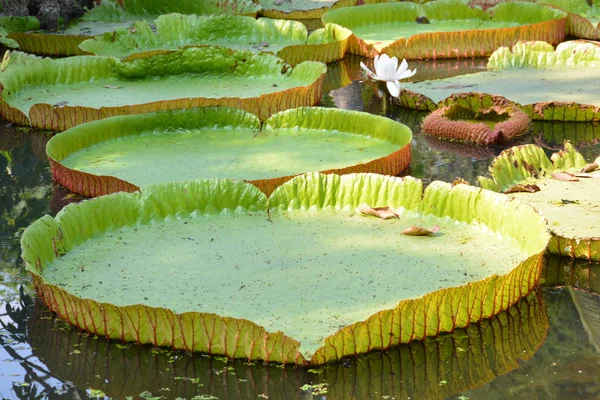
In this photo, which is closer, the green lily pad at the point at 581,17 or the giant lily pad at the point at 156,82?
the giant lily pad at the point at 156,82

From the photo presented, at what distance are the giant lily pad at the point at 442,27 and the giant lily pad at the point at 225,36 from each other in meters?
0.33

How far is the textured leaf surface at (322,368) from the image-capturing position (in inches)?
118

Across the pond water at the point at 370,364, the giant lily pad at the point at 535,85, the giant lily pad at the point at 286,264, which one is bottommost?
the pond water at the point at 370,364

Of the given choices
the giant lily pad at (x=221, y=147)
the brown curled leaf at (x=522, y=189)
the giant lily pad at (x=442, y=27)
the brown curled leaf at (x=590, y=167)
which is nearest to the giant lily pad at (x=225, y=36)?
the giant lily pad at (x=442, y=27)

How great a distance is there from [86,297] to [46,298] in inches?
7.1

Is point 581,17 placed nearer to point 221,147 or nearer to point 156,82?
point 156,82

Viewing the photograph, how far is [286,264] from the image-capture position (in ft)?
12.3

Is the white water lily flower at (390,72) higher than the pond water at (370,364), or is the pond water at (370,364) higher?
the white water lily flower at (390,72)

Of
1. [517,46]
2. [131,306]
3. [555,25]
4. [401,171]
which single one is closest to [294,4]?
[555,25]

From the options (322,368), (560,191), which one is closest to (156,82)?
(560,191)

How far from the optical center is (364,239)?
155 inches

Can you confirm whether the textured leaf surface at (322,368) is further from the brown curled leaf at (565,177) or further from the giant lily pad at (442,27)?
the giant lily pad at (442,27)

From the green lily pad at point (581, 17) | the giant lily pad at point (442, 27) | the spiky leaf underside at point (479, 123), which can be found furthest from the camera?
the green lily pad at point (581, 17)

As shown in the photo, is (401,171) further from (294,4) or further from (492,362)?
(294,4)
